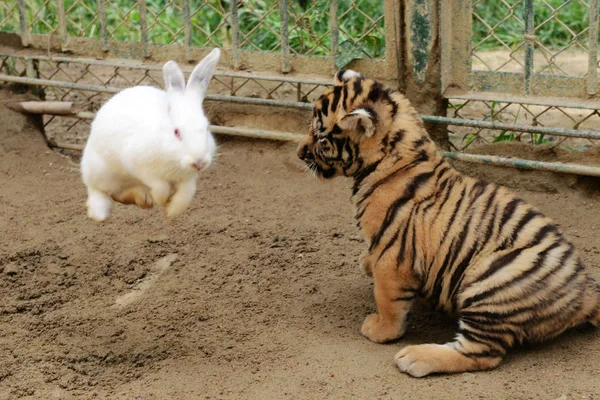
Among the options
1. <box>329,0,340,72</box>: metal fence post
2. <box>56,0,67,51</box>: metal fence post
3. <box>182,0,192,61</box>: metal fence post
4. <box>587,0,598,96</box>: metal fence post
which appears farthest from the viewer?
<box>56,0,67,51</box>: metal fence post

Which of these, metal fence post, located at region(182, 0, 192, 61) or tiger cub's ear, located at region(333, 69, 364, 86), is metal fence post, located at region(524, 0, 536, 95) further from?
metal fence post, located at region(182, 0, 192, 61)

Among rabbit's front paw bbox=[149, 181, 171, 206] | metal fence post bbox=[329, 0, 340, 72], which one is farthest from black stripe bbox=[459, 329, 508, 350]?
metal fence post bbox=[329, 0, 340, 72]

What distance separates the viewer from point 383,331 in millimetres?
4074

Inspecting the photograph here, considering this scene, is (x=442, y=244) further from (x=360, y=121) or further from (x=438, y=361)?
(x=360, y=121)

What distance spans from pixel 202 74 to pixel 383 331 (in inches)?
59.4

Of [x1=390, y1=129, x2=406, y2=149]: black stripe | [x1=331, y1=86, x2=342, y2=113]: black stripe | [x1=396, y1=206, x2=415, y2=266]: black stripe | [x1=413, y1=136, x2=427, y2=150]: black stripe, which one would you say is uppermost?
[x1=331, y1=86, x2=342, y2=113]: black stripe

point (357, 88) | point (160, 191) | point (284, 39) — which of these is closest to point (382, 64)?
point (284, 39)

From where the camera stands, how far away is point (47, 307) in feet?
14.9

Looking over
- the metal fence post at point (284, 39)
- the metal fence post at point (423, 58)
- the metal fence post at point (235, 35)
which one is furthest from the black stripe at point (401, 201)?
the metal fence post at point (235, 35)

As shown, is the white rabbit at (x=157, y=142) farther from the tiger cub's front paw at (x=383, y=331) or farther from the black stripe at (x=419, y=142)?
the tiger cub's front paw at (x=383, y=331)

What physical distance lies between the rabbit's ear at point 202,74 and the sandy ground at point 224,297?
1.25 meters

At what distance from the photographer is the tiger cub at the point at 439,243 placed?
3.79 meters

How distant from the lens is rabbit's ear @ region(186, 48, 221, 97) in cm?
388

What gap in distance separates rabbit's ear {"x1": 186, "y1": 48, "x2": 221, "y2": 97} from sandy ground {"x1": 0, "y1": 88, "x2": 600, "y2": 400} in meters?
1.25
